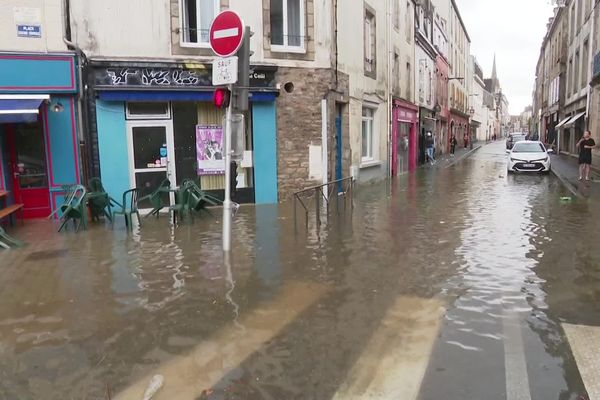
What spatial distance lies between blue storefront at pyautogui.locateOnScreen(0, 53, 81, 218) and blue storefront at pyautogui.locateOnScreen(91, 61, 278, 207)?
0.57 meters

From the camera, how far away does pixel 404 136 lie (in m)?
21.8

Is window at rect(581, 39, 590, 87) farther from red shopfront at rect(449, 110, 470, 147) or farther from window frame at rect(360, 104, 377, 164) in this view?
red shopfront at rect(449, 110, 470, 147)

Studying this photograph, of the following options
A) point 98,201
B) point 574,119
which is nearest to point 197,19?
point 98,201

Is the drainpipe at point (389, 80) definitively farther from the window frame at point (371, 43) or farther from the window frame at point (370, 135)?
the window frame at point (371, 43)

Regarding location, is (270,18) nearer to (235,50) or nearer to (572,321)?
(235,50)

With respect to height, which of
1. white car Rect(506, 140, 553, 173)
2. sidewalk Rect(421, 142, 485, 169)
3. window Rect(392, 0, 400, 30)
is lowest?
sidewalk Rect(421, 142, 485, 169)

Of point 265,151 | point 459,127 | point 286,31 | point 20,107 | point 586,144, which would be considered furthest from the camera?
point 459,127

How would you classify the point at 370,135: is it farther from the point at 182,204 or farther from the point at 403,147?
the point at 182,204

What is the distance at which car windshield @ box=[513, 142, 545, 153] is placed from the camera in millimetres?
20312

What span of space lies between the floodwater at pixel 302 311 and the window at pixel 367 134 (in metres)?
8.33

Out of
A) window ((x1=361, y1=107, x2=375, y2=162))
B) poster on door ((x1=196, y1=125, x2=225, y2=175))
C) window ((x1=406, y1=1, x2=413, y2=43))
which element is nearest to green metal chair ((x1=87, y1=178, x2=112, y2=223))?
poster on door ((x1=196, y1=125, x2=225, y2=175))

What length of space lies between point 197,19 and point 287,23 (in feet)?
7.30

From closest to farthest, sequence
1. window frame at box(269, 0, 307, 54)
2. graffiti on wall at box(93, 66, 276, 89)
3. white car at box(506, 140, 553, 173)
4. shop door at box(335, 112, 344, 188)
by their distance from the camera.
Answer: graffiti on wall at box(93, 66, 276, 89) < window frame at box(269, 0, 307, 54) < shop door at box(335, 112, 344, 188) < white car at box(506, 140, 553, 173)

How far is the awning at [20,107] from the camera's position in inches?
352
